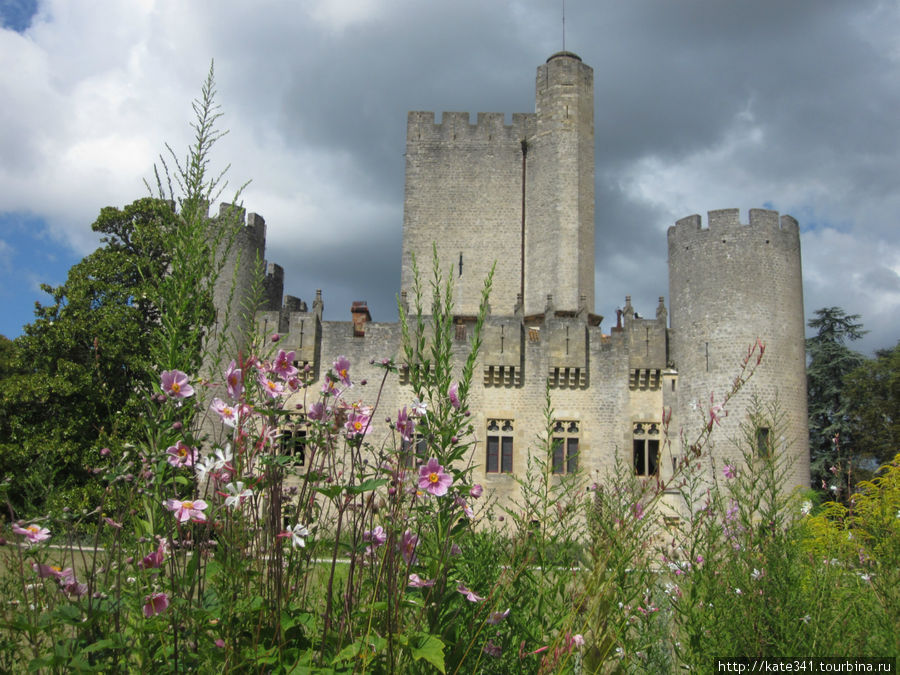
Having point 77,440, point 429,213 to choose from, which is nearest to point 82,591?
point 77,440

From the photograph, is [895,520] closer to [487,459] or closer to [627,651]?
[627,651]

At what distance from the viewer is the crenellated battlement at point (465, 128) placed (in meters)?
27.3

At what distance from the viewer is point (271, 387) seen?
2.70 metres

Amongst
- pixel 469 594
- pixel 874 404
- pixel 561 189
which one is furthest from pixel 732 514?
pixel 874 404

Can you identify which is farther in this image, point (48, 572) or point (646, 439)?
point (646, 439)

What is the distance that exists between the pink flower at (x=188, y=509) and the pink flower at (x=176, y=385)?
40cm

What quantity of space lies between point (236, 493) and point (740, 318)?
1798 cm

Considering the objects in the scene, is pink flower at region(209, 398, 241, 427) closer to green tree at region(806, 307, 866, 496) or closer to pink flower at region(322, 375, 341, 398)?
pink flower at region(322, 375, 341, 398)

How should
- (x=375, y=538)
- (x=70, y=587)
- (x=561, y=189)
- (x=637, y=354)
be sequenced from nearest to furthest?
(x=70, y=587), (x=375, y=538), (x=637, y=354), (x=561, y=189)

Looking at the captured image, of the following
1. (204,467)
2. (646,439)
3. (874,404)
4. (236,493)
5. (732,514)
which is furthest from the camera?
(874,404)

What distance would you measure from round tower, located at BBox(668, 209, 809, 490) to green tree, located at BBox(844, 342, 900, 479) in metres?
10.1

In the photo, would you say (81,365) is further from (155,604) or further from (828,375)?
(828,375)

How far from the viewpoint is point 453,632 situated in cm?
273

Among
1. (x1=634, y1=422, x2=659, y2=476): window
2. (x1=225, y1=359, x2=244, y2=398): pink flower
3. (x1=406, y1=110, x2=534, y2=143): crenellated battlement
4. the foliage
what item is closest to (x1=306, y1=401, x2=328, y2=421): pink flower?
(x1=225, y1=359, x2=244, y2=398): pink flower
